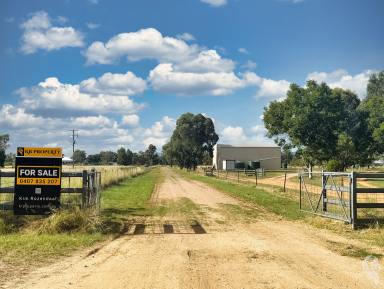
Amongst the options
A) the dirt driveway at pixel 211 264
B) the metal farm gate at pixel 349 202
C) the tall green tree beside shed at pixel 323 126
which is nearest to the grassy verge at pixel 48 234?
the dirt driveway at pixel 211 264

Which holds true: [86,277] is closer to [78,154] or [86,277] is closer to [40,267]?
[40,267]

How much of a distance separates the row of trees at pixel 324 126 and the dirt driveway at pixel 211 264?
39.0 meters

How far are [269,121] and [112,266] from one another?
48.6 metres

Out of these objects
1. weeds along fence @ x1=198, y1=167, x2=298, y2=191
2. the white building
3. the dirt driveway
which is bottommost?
the dirt driveway

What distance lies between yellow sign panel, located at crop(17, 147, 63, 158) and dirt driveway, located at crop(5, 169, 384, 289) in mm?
3755

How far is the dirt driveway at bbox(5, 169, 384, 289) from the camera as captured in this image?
751 centimetres

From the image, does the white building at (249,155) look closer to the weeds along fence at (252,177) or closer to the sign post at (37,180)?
the weeds along fence at (252,177)

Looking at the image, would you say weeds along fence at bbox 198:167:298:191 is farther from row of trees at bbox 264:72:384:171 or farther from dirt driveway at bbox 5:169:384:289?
dirt driveway at bbox 5:169:384:289

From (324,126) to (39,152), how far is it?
138 ft

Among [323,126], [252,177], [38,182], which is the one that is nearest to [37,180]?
[38,182]

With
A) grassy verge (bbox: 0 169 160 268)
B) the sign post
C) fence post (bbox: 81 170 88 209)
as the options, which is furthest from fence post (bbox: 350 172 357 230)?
the sign post

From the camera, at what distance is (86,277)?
7.92 meters

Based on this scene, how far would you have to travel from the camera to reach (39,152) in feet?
46.9

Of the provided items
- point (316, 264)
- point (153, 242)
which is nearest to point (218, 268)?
point (316, 264)
